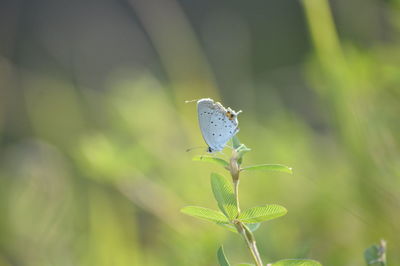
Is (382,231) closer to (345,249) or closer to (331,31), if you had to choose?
(345,249)

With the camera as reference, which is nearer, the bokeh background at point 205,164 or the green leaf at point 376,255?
the green leaf at point 376,255

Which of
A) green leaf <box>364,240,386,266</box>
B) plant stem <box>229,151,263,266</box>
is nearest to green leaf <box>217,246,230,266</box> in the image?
plant stem <box>229,151,263,266</box>

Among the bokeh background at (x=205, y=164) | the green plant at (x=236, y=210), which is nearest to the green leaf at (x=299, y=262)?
the green plant at (x=236, y=210)

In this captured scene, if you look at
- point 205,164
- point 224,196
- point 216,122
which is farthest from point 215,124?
point 205,164

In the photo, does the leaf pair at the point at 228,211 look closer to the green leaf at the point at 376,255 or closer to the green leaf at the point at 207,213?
the green leaf at the point at 207,213

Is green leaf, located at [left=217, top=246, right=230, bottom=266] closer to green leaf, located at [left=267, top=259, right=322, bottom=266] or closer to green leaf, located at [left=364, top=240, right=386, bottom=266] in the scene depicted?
green leaf, located at [left=267, top=259, right=322, bottom=266]

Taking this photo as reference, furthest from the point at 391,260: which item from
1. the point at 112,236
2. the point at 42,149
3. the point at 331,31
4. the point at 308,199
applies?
the point at 42,149

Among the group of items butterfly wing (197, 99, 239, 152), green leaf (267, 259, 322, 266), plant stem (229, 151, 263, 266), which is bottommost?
green leaf (267, 259, 322, 266)
